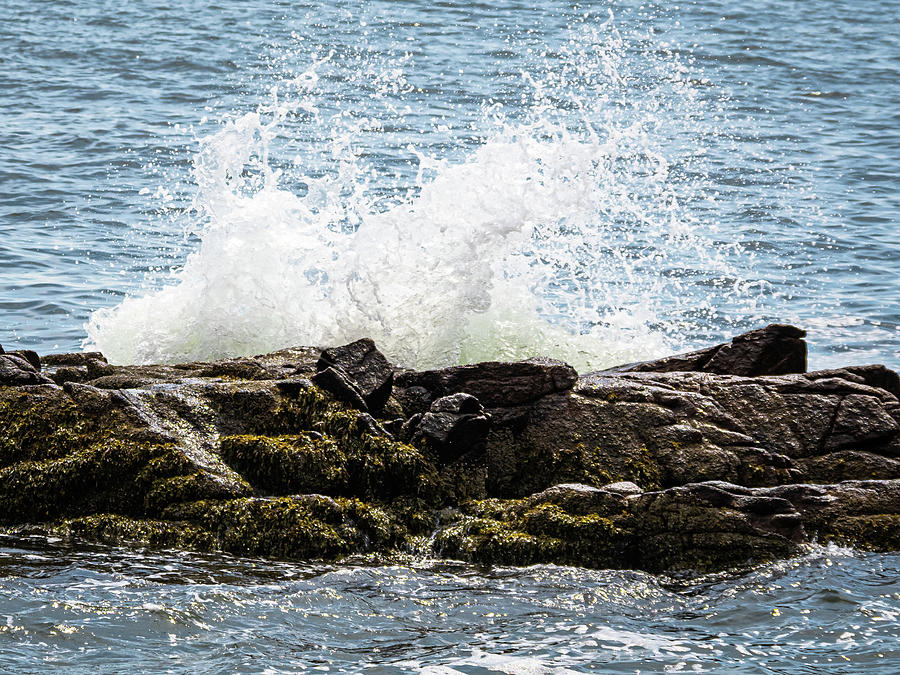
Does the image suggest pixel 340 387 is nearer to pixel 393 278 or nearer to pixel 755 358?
pixel 755 358

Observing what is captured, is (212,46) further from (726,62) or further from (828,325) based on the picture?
(828,325)

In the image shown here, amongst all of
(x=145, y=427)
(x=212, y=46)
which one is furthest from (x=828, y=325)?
(x=212, y=46)

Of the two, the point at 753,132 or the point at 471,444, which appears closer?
the point at 471,444

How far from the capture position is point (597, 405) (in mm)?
6910

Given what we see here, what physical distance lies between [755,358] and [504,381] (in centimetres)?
192

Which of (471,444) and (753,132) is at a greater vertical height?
(753,132)

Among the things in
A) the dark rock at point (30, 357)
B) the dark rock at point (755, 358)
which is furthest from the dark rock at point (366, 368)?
the dark rock at point (30, 357)

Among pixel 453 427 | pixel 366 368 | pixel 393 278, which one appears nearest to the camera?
pixel 453 427

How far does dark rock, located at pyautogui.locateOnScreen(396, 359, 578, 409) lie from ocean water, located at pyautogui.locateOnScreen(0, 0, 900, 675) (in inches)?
58.3

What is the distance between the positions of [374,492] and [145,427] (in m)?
1.37

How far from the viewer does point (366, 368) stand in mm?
6930

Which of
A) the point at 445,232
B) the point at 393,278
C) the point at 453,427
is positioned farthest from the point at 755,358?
the point at 393,278

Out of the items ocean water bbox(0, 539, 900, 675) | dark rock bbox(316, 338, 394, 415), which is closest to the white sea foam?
dark rock bbox(316, 338, 394, 415)

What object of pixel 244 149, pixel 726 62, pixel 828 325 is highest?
pixel 726 62
